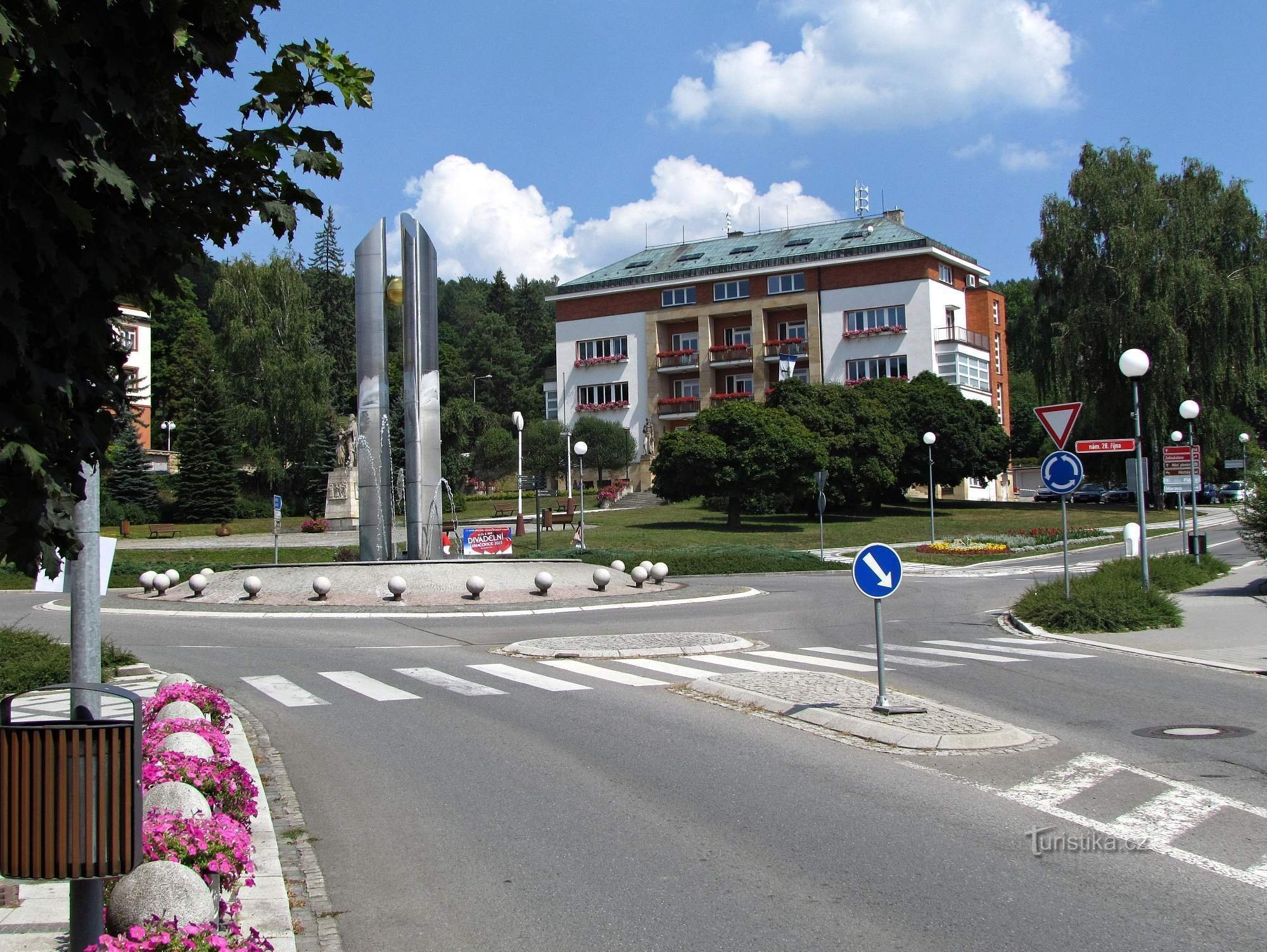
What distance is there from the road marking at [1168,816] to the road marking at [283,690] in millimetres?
8547

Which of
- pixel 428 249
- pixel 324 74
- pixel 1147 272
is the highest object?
pixel 1147 272

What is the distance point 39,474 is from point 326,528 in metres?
55.9

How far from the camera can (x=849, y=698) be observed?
11.5 meters

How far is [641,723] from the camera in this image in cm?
1078

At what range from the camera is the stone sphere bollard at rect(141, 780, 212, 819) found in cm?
580

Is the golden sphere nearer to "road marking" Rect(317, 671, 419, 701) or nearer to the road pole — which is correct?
"road marking" Rect(317, 671, 419, 701)

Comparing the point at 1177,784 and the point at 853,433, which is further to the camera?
the point at 853,433

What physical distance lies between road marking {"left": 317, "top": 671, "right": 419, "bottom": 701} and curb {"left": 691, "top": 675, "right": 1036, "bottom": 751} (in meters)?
4.06

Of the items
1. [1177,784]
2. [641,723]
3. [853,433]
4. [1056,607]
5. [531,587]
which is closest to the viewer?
[1177,784]

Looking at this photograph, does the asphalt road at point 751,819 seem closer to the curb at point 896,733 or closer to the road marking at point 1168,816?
the road marking at point 1168,816

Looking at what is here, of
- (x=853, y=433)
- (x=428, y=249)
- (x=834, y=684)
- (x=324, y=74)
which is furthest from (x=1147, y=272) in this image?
(x=324, y=74)

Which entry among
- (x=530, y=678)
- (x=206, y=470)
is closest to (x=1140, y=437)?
(x=530, y=678)

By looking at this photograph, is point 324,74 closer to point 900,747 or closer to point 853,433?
point 900,747

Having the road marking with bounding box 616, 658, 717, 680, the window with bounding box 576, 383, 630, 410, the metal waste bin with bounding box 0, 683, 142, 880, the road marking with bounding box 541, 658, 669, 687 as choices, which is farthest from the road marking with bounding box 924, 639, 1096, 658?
the window with bounding box 576, 383, 630, 410
